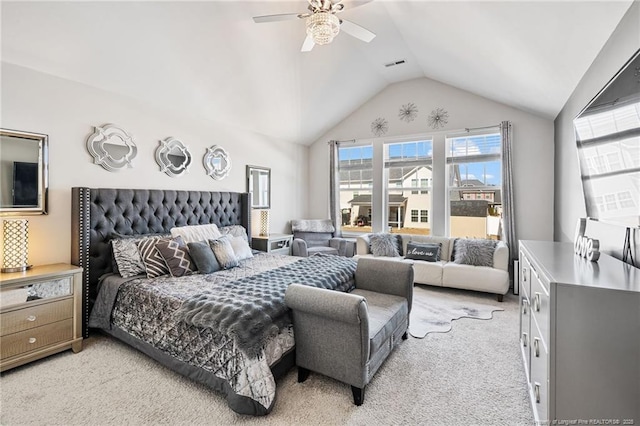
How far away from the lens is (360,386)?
1.86 m

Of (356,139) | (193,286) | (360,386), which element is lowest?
(360,386)

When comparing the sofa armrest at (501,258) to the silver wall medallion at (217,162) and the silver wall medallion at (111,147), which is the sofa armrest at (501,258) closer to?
the silver wall medallion at (217,162)

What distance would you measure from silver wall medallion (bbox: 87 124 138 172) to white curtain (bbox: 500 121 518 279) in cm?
515

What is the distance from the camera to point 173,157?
149 inches

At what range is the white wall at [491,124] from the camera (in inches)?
172

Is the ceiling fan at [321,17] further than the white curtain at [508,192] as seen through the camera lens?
No

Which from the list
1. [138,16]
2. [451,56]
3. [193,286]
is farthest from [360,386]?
Answer: [451,56]

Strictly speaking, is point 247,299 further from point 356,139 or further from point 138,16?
point 356,139

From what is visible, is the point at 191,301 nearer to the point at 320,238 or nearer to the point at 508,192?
the point at 320,238

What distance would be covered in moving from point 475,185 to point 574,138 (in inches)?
84.5

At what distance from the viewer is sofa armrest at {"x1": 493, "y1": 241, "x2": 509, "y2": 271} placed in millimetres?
4000

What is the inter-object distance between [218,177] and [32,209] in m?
2.12

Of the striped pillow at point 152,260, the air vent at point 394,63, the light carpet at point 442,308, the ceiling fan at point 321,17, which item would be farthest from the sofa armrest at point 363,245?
the ceiling fan at point 321,17

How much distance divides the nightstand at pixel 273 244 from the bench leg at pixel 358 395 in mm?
2989
